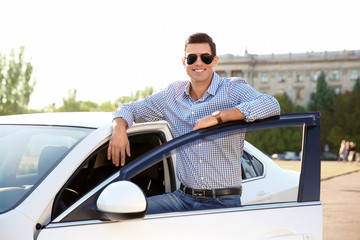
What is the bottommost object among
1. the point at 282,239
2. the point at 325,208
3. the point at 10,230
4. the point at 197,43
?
the point at 325,208

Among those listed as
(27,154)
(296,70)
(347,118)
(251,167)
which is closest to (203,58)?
(251,167)

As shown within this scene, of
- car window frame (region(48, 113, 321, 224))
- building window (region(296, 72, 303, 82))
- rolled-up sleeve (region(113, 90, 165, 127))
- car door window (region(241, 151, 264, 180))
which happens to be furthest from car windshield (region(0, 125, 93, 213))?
building window (region(296, 72, 303, 82))

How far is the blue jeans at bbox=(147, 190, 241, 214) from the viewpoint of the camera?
8.17 feet

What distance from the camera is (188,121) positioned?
2.94 meters

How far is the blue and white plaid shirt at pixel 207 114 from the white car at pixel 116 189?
72 mm

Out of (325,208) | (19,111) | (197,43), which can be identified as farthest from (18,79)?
(197,43)

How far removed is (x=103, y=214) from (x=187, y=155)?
0.61m

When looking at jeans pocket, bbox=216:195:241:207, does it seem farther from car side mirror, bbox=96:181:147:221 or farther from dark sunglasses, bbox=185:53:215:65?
dark sunglasses, bbox=185:53:215:65

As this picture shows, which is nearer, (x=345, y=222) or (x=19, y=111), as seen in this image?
(x=345, y=222)

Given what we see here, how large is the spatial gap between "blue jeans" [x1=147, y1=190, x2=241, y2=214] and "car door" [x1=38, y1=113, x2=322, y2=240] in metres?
0.13

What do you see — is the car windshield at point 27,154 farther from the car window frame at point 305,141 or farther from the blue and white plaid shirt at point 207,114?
the car window frame at point 305,141

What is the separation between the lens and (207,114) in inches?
116

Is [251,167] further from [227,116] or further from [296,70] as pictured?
[296,70]

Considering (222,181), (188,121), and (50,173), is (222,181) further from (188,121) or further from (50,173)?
(50,173)
